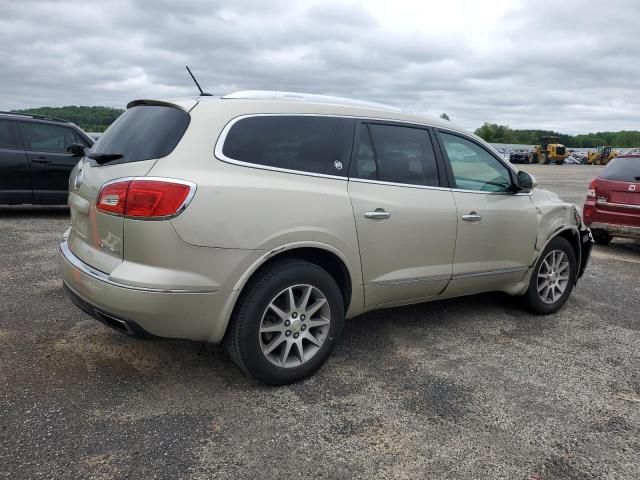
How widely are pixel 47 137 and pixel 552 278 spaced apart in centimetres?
802

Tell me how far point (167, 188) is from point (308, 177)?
88 centimetres

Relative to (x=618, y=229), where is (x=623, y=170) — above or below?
above

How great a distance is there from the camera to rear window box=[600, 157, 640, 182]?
26.0ft

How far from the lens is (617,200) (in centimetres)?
801

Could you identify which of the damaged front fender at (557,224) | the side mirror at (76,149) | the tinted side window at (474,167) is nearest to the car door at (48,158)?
the side mirror at (76,149)

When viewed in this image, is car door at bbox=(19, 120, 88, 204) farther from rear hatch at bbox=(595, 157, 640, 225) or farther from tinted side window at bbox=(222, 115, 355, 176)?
rear hatch at bbox=(595, 157, 640, 225)

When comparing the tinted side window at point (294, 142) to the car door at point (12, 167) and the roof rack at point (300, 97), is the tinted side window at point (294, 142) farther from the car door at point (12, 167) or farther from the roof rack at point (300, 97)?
the car door at point (12, 167)

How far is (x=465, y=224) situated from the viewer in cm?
411

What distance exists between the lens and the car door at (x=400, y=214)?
3551 millimetres

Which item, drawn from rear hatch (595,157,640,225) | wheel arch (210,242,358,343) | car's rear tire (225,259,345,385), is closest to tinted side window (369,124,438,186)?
wheel arch (210,242,358,343)

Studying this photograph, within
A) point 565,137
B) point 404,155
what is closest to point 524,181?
point 404,155

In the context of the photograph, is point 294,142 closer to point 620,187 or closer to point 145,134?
point 145,134

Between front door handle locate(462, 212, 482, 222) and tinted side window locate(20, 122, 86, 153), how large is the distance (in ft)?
24.4

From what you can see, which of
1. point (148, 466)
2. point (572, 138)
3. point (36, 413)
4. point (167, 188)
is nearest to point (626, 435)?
point (148, 466)
